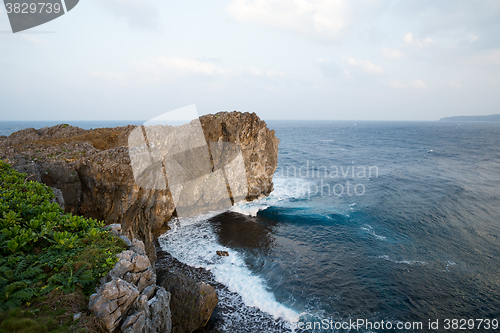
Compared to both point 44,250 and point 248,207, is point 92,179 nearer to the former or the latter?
point 44,250

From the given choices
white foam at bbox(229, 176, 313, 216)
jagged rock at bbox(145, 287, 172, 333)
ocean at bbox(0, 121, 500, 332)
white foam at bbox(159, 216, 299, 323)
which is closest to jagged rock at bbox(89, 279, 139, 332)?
jagged rock at bbox(145, 287, 172, 333)

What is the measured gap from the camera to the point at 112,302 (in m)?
6.64

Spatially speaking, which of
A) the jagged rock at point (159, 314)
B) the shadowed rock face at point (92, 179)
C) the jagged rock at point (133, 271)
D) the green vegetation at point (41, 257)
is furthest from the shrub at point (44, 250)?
the shadowed rock face at point (92, 179)

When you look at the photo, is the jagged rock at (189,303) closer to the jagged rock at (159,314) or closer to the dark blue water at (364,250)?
the dark blue water at (364,250)

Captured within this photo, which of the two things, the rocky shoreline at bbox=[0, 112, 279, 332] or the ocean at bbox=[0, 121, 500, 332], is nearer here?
the rocky shoreline at bbox=[0, 112, 279, 332]

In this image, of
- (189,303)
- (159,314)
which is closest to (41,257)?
(159,314)

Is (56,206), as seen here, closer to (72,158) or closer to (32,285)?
(32,285)

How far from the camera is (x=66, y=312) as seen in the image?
6.09 metres

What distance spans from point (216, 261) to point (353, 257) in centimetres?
1297

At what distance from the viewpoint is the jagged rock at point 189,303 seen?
14102 mm

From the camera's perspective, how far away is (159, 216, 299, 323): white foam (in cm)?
1678

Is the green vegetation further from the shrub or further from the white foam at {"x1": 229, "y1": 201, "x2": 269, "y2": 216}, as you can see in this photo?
the white foam at {"x1": 229, "y1": 201, "x2": 269, "y2": 216}

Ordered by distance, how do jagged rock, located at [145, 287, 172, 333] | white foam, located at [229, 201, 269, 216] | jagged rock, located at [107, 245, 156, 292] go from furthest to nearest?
white foam, located at [229, 201, 269, 216] < jagged rock, located at [145, 287, 172, 333] < jagged rock, located at [107, 245, 156, 292]

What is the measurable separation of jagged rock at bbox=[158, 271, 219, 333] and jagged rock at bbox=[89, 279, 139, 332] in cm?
844
